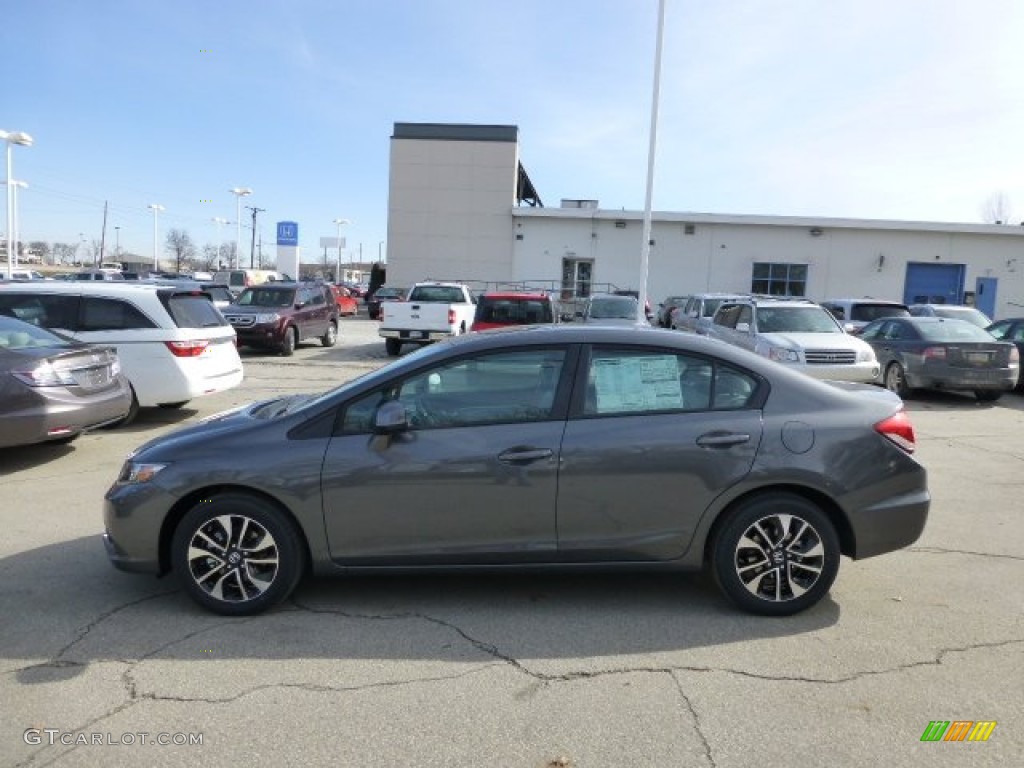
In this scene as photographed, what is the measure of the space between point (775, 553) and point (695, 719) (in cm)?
121

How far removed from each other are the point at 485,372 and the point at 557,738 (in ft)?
6.18

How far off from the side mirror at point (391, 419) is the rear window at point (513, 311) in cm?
1154

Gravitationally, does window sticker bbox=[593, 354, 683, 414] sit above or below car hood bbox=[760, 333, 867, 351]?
below

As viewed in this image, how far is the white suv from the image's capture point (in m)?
12.2

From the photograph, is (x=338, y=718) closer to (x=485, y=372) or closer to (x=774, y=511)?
(x=485, y=372)

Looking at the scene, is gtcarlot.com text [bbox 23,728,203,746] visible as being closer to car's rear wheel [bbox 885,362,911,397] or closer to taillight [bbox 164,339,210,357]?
taillight [bbox 164,339,210,357]

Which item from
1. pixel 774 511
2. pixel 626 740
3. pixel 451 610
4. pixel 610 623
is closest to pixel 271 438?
pixel 451 610

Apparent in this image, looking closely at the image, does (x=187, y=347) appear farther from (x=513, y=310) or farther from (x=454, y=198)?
(x=454, y=198)

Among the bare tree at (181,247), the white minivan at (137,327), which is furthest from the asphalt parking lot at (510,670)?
the bare tree at (181,247)

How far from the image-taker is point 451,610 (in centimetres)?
417

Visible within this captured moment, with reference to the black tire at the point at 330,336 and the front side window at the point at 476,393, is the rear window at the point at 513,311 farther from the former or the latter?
the front side window at the point at 476,393

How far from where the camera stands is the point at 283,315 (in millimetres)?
18547

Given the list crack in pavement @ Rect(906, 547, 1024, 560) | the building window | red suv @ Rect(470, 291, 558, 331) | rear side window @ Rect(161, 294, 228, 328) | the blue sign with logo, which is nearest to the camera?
crack in pavement @ Rect(906, 547, 1024, 560)

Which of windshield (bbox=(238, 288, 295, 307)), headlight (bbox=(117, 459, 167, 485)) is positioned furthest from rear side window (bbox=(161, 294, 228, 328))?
windshield (bbox=(238, 288, 295, 307))
